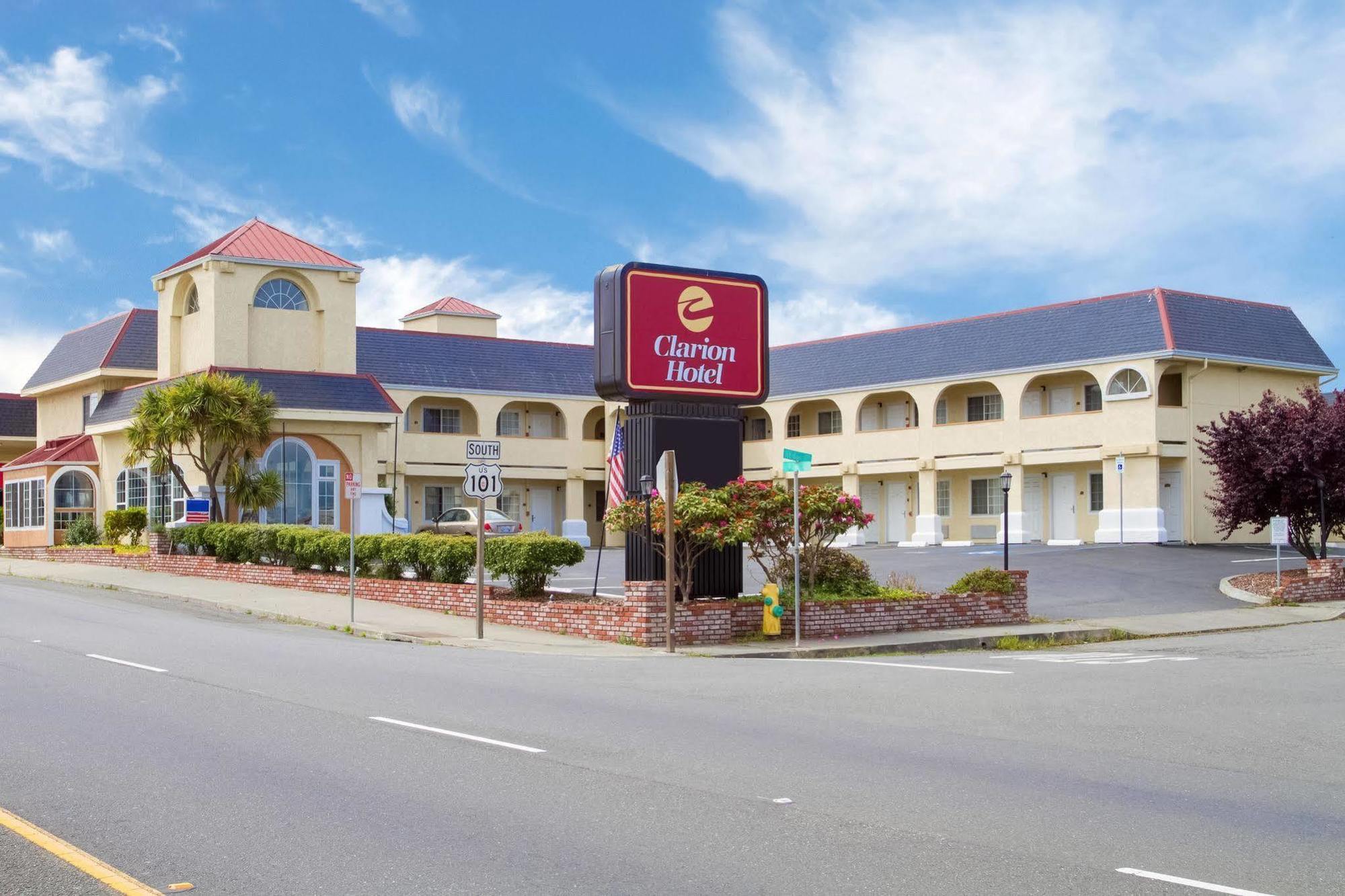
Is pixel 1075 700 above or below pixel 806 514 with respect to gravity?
below

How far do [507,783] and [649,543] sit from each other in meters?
11.4

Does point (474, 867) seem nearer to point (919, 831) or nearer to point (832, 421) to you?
point (919, 831)

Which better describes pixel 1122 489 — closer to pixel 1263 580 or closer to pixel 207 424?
pixel 1263 580

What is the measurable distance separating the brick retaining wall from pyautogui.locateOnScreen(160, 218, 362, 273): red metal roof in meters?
14.3

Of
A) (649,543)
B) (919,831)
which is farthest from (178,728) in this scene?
(649,543)

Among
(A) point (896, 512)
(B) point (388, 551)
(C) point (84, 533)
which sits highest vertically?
(A) point (896, 512)

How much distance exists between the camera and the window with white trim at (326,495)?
3625 centimetres

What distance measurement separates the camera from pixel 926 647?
19.7 meters

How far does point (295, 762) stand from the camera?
9.13m

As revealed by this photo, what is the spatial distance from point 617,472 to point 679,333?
2367 mm

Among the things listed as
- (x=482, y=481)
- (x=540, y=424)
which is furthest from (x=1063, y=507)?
(x=482, y=481)

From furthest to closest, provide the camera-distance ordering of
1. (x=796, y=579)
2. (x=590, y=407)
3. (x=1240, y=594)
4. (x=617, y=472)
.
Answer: (x=590, y=407) < (x=1240, y=594) < (x=617, y=472) < (x=796, y=579)

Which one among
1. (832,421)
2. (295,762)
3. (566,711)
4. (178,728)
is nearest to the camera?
(295,762)

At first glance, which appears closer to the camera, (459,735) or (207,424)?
(459,735)
